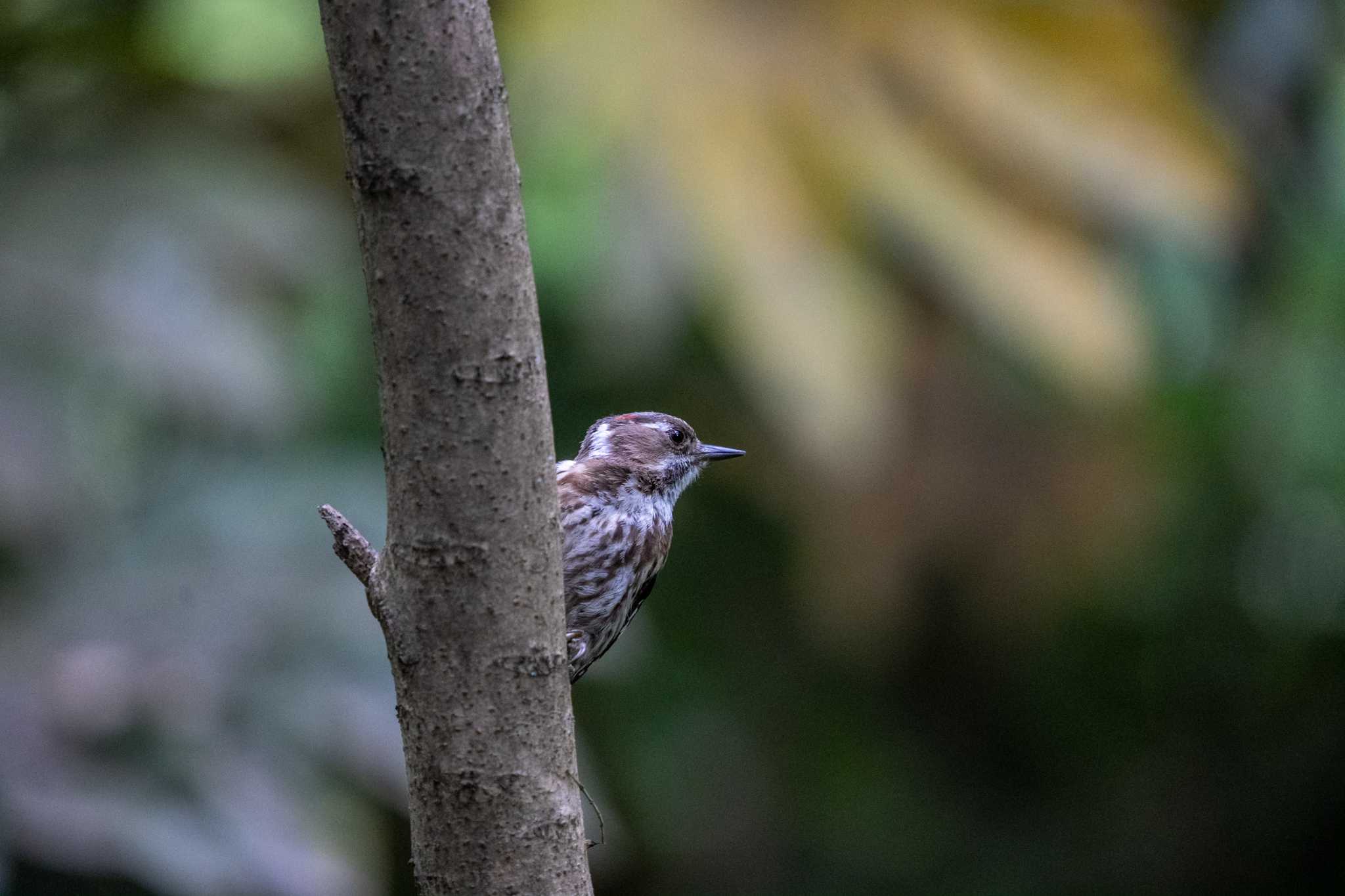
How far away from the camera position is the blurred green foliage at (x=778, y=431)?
4.93 meters

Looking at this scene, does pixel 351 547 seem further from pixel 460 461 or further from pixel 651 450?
pixel 651 450

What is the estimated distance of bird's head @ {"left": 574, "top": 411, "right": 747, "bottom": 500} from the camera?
3.59 metres

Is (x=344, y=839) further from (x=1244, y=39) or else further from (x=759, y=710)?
(x=1244, y=39)

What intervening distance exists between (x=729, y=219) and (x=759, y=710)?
3.27 meters

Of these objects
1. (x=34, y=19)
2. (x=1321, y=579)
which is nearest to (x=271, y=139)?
(x=34, y=19)

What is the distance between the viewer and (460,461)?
185cm

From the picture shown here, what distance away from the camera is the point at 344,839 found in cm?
459

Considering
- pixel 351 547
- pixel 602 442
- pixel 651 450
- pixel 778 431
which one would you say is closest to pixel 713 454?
pixel 651 450

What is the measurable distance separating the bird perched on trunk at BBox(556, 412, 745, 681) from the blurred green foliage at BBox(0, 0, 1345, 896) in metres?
1.61

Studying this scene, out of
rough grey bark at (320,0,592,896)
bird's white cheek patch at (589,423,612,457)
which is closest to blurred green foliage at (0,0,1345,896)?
bird's white cheek patch at (589,423,612,457)

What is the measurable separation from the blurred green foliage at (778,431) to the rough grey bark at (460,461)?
2.55m

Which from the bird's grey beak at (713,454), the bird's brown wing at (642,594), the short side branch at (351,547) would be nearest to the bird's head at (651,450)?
the bird's grey beak at (713,454)

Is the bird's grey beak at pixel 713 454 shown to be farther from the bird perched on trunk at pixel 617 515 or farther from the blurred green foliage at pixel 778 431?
the blurred green foliage at pixel 778 431

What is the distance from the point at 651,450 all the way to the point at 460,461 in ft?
5.97
